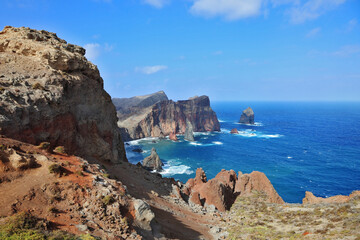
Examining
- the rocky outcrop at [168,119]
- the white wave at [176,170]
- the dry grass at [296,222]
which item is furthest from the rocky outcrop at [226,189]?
the rocky outcrop at [168,119]

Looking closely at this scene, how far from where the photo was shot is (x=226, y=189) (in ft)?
142

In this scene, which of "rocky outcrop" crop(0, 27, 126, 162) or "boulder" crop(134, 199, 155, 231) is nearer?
"boulder" crop(134, 199, 155, 231)

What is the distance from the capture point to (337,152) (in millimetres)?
110750

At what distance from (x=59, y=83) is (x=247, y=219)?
1333 inches

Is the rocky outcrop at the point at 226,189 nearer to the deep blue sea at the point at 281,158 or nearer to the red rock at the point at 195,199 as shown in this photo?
the red rock at the point at 195,199

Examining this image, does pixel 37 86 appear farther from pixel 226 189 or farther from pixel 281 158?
pixel 281 158

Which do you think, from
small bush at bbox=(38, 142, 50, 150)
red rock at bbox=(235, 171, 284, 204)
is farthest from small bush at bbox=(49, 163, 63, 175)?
red rock at bbox=(235, 171, 284, 204)

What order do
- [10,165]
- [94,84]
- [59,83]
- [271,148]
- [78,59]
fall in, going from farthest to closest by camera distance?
[271,148] < [94,84] < [78,59] < [59,83] < [10,165]

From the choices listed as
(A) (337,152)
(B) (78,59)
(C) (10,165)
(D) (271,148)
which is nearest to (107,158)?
(B) (78,59)

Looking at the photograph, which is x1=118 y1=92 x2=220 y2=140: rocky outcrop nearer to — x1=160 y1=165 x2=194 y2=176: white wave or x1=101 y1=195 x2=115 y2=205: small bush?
x1=160 y1=165 x2=194 y2=176: white wave

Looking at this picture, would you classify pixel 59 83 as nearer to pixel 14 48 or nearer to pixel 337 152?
pixel 14 48

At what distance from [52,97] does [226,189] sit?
3485cm

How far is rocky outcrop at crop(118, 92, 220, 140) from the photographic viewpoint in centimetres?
16465

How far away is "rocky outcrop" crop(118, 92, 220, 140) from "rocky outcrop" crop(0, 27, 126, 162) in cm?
12479
